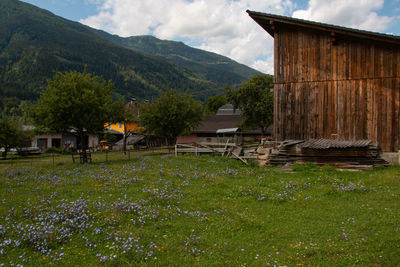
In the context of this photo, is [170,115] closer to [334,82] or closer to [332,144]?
[334,82]

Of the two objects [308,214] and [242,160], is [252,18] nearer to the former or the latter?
[242,160]

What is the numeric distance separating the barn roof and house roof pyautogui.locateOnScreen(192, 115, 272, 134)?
3462 cm

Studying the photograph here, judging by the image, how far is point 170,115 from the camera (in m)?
37.2

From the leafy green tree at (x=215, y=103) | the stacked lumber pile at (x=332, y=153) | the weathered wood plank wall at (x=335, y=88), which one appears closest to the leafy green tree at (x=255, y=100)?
the weathered wood plank wall at (x=335, y=88)

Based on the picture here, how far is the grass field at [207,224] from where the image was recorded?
19.8ft

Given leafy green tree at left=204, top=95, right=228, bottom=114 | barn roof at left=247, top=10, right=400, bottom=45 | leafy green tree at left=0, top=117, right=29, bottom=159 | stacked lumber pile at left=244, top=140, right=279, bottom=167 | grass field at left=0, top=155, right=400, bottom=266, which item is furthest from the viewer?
leafy green tree at left=204, top=95, right=228, bottom=114

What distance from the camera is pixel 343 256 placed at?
597 centimetres

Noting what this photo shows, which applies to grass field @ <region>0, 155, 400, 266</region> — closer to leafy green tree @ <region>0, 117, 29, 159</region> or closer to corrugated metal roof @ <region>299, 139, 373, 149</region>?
corrugated metal roof @ <region>299, 139, 373, 149</region>

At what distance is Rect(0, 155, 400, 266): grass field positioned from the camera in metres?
6.04

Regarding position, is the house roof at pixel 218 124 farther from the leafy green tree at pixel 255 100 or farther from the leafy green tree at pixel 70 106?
the leafy green tree at pixel 70 106

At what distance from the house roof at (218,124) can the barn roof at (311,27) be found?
114 feet

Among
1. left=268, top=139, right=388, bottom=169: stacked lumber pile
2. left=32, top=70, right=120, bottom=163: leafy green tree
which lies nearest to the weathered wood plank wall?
left=268, top=139, right=388, bottom=169: stacked lumber pile

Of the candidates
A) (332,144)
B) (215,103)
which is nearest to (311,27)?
(332,144)

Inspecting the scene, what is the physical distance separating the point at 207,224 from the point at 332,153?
1210 centimetres
